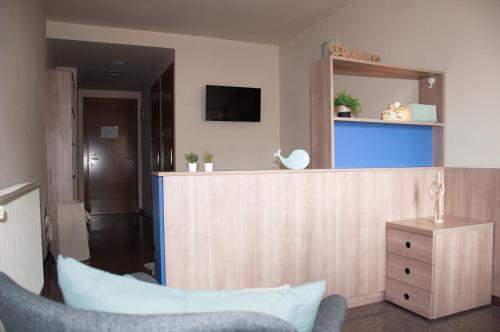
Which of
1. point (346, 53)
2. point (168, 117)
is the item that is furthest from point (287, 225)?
point (168, 117)

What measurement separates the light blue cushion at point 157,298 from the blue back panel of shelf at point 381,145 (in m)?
2.03

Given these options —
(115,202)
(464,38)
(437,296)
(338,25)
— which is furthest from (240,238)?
(115,202)

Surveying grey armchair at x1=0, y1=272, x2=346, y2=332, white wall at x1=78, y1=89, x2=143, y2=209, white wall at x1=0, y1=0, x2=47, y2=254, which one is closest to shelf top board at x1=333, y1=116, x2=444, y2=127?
white wall at x1=0, y1=0, x2=47, y2=254

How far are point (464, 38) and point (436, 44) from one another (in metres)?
0.27

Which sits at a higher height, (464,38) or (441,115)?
(464,38)

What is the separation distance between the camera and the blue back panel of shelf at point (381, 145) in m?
2.91

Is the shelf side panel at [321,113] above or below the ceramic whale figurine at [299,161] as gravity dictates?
above

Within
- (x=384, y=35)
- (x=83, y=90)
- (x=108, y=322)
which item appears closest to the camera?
(x=108, y=322)

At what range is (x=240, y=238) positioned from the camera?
2.45m

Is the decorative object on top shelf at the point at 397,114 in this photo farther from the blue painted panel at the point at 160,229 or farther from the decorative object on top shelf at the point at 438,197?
the blue painted panel at the point at 160,229

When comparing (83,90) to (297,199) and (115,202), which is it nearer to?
(115,202)

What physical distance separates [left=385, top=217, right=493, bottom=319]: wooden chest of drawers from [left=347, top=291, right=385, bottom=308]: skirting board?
2.2 inches

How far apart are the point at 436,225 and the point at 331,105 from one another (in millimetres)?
1107

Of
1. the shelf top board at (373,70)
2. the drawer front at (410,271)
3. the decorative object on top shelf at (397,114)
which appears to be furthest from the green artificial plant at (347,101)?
the drawer front at (410,271)
